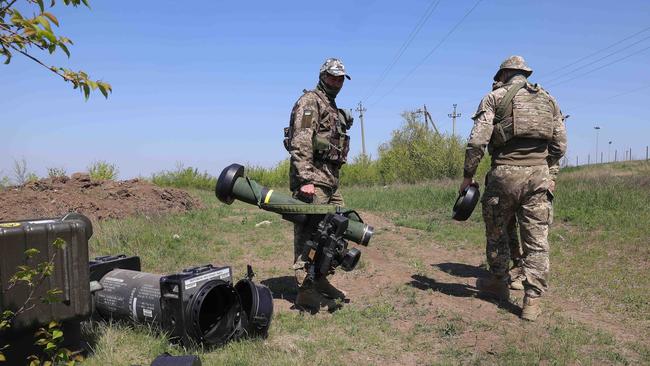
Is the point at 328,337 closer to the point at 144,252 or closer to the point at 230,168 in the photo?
the point at 230,168

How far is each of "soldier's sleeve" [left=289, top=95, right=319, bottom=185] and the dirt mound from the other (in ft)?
23.3

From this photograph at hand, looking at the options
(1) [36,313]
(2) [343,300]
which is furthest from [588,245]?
(1) [36,313]

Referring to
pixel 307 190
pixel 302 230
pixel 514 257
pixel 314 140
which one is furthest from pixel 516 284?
pixel 314 140

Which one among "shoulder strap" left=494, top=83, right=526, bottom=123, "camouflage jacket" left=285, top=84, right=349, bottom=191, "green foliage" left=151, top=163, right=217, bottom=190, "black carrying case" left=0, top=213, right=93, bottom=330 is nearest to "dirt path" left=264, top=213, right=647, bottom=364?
"camouflage jacket" left=285, top=84, right=349, bottom=191

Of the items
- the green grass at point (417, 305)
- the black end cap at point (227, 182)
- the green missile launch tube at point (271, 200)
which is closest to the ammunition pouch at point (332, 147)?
the green missile launch tube at point (271, 200)

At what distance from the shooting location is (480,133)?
4.36 m

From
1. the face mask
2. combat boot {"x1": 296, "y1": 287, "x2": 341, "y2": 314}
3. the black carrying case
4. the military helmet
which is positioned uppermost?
the military helmet

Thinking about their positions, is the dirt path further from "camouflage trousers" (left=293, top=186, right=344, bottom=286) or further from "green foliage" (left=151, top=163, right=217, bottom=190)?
"green foliage" (left=151, top=163, right=217, bottom=190)

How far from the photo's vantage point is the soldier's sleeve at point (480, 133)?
4.36 metres

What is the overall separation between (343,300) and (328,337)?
38.3 inches

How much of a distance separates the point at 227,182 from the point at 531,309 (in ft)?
8.89

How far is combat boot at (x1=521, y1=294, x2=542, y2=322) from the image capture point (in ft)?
13.3

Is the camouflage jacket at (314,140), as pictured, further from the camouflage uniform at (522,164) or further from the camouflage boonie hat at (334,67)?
the camouflage uniform at (522,164)

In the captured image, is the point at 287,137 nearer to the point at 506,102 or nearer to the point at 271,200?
the point at 271,200
